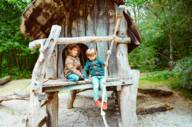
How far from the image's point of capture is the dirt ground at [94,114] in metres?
8.20

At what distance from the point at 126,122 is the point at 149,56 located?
9.62 meters

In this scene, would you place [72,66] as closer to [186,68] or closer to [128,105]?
[128,105]

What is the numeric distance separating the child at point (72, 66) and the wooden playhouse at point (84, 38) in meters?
0.18

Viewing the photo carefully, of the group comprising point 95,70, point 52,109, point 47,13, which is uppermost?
point 47,13

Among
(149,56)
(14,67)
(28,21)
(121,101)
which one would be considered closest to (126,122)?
(121,101)

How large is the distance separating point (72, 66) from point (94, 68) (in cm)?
44

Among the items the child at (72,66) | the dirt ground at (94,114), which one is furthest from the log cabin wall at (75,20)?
the dirt ground at (94,114)

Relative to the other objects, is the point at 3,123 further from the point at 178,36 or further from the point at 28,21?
the point at 178,36

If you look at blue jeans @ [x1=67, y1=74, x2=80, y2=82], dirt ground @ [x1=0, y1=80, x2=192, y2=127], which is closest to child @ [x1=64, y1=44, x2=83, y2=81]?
blue jeans @ [x1=67, y1=74, x2=80, y2=82]

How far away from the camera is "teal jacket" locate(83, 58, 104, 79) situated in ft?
21.6

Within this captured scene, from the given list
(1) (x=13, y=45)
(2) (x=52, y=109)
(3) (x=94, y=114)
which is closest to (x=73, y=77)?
(2) (x=52, y=109)

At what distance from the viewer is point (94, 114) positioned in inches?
364

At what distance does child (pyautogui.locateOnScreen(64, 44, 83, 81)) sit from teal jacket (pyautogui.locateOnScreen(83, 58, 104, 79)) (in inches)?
7.3

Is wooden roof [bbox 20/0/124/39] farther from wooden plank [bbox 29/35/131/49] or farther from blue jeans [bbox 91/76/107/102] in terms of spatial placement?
blue jeans [bbox 91/76/107/102]
